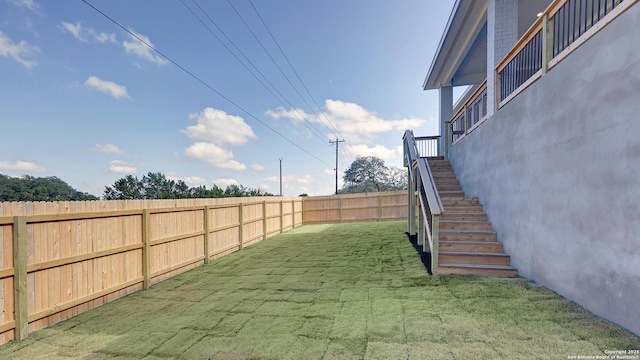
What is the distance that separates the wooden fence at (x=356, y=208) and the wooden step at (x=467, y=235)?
8.42 metres

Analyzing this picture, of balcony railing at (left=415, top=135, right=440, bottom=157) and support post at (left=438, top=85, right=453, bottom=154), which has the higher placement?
support post at (left=438, top=85, right=453, bottom=154)

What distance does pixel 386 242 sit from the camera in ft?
22.0

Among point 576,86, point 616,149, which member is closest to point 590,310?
point 616,149

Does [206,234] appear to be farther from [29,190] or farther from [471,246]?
[29,190]

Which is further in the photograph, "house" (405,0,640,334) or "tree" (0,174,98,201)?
"tree" (0,174,98,201)

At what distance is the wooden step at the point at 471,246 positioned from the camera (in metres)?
4.09

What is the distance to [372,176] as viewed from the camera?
35.1 meters

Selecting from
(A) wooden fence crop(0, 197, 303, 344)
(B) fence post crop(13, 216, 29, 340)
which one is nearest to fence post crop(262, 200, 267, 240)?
(A) wooden fence crop(0, 197, 303, 344)

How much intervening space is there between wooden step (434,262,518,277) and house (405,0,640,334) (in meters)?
0.14

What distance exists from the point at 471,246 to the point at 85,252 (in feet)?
18.4

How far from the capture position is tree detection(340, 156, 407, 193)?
34.2m

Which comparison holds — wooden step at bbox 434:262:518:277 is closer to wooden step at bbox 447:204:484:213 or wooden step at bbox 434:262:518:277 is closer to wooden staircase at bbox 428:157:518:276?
wooden staircase at bbox 428:157:518:276

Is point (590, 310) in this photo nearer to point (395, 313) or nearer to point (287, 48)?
point (395, 313)

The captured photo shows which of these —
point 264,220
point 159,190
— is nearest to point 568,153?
point 264,220
